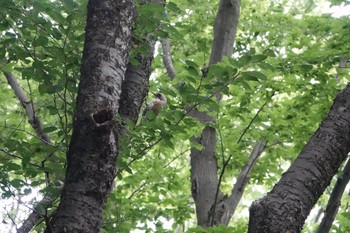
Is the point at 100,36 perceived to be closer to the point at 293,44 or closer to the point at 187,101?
the point at 187,101

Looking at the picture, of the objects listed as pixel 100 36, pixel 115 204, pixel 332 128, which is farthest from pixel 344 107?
pixel 115 204

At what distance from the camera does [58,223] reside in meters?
1.66

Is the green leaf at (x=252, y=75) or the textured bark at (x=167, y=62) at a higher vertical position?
the textured bark at (x=167, y=62)

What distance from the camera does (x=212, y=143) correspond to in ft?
19.7

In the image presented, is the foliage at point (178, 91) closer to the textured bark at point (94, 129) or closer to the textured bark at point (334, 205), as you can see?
the textured bark at point (94, 129)

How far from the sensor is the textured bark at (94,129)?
66.2 inches

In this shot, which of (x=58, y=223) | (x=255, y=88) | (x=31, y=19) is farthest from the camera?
(x=255, y=88)

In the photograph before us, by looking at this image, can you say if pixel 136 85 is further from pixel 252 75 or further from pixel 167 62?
pixel 167 62

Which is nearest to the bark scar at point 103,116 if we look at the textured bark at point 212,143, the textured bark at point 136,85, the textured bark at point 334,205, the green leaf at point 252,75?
the textured bark at point 136,85

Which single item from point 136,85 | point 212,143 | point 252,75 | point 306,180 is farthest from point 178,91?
point 212,143

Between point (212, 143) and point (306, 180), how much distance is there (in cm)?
377

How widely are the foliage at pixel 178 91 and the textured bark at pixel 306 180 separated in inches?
17.8

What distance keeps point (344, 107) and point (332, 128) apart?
0.16 meters

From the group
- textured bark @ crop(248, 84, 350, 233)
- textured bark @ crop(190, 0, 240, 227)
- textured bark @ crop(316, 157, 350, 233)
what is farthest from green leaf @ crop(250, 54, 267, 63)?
textured bark @ crop(190, 0, 240, 227)
